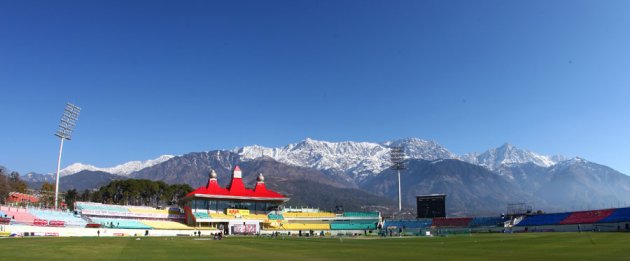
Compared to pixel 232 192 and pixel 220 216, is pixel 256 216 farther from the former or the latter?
pixel 220 216

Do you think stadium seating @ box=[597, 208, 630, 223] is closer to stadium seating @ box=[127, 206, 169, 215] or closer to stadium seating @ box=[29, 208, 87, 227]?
stadium seating @ box=[127, 206, 169, 215]

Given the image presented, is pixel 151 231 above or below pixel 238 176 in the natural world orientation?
below

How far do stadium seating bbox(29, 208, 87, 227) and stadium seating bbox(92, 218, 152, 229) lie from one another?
436 cm

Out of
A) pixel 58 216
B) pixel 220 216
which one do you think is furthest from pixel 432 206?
pixel 58 216

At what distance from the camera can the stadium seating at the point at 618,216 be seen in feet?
298

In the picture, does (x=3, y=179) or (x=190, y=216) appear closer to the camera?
(x=190, y=216)

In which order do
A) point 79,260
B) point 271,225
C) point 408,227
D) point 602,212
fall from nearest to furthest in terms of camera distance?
point 79,260 → point 602,212 → point 271,225 → point 408,227

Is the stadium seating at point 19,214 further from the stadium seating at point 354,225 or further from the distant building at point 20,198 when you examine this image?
the stadium seating at point 354,225

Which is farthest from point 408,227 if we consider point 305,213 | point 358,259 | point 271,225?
point 358,259

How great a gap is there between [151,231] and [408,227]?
65.5 meters

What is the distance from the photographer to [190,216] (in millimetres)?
106125

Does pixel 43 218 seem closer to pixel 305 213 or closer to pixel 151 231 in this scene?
pixel 151 231

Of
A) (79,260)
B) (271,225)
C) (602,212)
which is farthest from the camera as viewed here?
(271,225)

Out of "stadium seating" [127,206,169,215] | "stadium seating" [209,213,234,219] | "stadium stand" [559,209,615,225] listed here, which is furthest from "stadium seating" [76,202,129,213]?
"stadium stand" [559,209,615,225]
